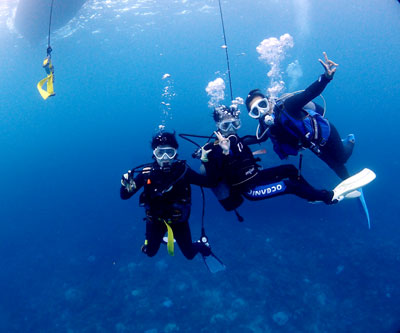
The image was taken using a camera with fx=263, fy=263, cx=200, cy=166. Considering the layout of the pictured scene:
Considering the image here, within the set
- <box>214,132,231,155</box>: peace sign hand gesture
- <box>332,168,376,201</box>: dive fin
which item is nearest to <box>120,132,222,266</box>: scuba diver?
<box>214,132,231,155</box>: peace sign hand gesture

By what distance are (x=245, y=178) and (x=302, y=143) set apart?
4.93 ft

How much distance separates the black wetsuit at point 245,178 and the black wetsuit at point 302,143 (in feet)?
1.68

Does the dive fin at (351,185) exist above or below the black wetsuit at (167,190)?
below

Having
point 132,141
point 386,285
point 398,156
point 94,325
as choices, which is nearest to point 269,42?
point 132,141

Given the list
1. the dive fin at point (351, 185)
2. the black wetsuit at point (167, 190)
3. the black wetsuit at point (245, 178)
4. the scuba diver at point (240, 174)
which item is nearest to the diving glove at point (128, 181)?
the black wetsuit at point (167, 190)

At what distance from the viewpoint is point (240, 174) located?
17.2 feet

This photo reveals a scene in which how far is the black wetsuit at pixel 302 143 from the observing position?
494 centimetres

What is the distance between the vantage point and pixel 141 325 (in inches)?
487

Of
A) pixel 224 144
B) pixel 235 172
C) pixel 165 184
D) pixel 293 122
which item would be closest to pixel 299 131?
pixel 293 122

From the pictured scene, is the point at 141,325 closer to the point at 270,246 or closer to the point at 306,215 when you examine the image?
the point at 270,246

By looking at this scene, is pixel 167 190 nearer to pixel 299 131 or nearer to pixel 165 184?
pixel 165 184

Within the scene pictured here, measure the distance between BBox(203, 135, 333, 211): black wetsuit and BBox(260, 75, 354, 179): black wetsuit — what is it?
1.68 feet

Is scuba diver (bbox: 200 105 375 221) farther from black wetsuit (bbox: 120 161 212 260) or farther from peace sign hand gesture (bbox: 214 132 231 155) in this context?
black wetsuit (bbox: 120 161 212 260)

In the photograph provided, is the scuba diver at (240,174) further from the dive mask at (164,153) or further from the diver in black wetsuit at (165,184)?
the dive mask at (164,153)
